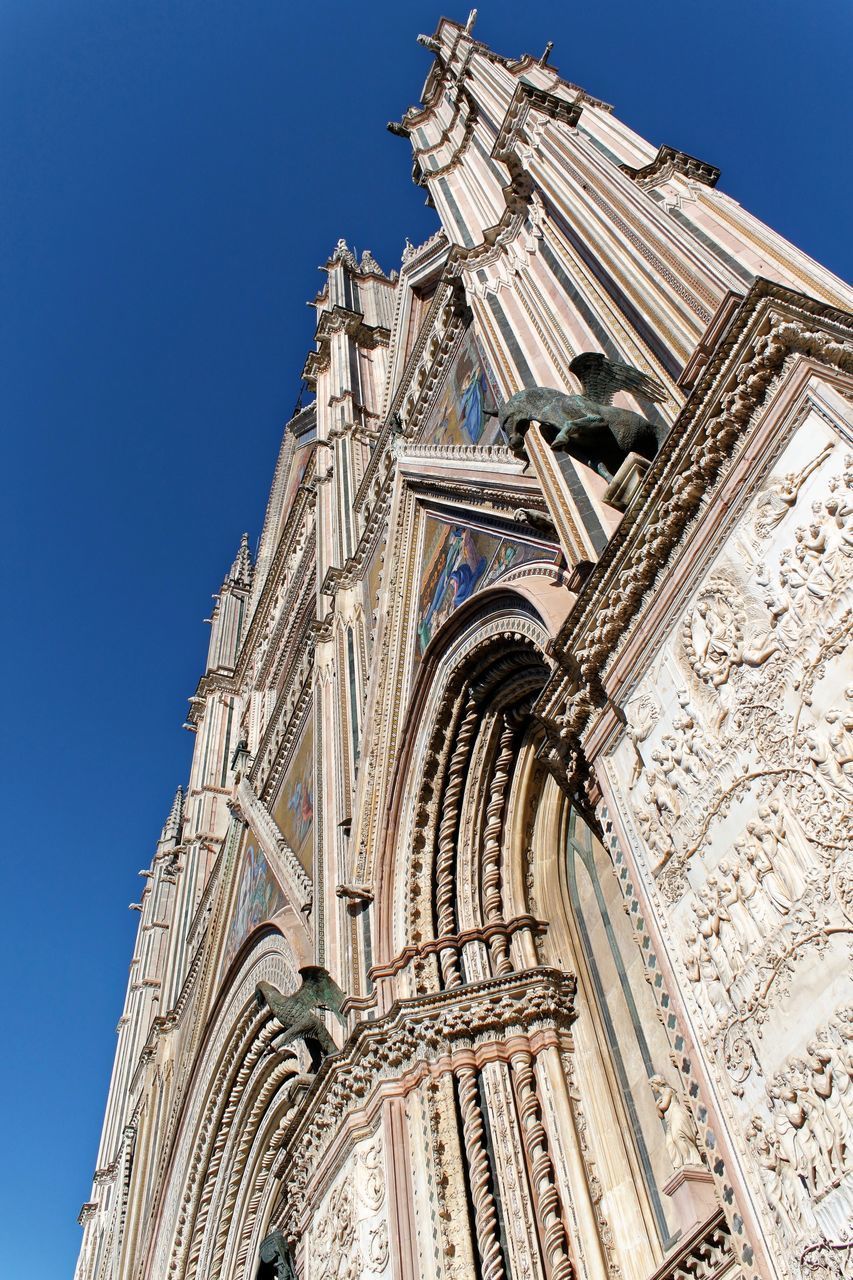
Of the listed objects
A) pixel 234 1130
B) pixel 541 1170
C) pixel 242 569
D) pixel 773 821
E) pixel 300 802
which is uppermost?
pixel 242 569

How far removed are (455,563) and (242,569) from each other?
66.3 ft

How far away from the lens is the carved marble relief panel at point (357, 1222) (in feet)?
21.1

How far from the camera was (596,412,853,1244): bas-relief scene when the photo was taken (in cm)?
317

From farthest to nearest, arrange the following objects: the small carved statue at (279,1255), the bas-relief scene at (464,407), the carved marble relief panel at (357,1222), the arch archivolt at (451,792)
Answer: the bas-relief scene at (464,407), the small carved statue at (279,1255), the arch archivolt at (451,792), the carved marble relief panel at (357,1222)

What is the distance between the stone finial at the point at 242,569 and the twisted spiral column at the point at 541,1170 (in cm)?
2175

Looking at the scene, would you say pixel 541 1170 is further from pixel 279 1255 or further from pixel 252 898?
pixel 252 898

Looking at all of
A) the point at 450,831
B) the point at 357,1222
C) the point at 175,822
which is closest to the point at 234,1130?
the point at 357,1222

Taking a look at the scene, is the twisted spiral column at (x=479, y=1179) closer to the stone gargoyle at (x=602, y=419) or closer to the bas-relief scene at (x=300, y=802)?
the stone gargoyle at (x=602, y=419)

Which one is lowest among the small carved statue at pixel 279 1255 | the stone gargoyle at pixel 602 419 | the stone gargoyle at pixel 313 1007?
the small carved statue at pixel 279 1255

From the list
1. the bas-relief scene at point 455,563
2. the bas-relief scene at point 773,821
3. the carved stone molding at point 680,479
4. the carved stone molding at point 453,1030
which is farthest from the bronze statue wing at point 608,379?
the carved stone molding at point 453,1030

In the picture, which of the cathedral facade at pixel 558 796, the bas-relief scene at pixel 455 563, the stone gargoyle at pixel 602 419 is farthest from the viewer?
the bas-relief scene at pixel 455 563

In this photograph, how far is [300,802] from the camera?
12.5 metres

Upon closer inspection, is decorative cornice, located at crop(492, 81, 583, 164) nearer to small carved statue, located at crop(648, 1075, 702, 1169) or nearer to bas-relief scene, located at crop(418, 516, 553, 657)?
bas-relief scene, located at crop(418, 516, 553, 657)

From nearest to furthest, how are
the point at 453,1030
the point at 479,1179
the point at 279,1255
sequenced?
the point at 479,1179 < the point at 453,1030 < the point at 279,1255
